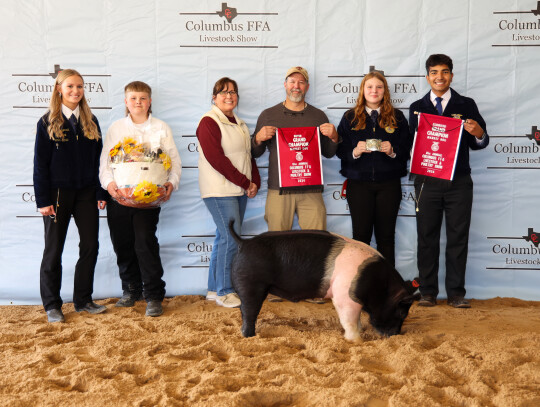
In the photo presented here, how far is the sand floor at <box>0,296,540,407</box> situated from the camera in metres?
2.20

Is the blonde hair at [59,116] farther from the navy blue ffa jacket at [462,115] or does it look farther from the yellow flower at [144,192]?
the navy blue ffa jacket at [462,115]

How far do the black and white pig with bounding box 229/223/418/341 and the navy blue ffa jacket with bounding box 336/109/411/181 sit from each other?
1007mm

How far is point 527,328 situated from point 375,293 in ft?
3.92

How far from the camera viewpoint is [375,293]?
2922 millimetres

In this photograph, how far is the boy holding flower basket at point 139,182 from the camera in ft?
11.3

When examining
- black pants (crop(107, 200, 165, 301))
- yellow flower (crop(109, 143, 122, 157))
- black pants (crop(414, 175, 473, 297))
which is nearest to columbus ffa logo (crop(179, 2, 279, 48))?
yellow flower (crop(109, 143, 122, 157))

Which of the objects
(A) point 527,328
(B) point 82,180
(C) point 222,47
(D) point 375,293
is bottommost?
(A) point 527,328

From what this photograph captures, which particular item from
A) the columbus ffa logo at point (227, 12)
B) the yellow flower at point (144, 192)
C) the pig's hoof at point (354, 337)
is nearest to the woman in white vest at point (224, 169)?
the yellow flower at point (144, 192)

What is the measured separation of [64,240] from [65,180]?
1.39ft

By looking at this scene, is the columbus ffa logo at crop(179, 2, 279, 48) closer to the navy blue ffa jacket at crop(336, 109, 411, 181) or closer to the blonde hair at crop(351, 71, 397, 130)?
the blonde hair at crop(351, 71, 397, 130)

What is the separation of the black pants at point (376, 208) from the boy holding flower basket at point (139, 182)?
4.38 feet

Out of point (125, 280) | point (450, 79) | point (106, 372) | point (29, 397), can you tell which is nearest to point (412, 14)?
point (450, 79)

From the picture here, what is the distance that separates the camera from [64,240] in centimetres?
364

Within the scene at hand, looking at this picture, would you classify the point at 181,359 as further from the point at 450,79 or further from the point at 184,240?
the point at 450,79
